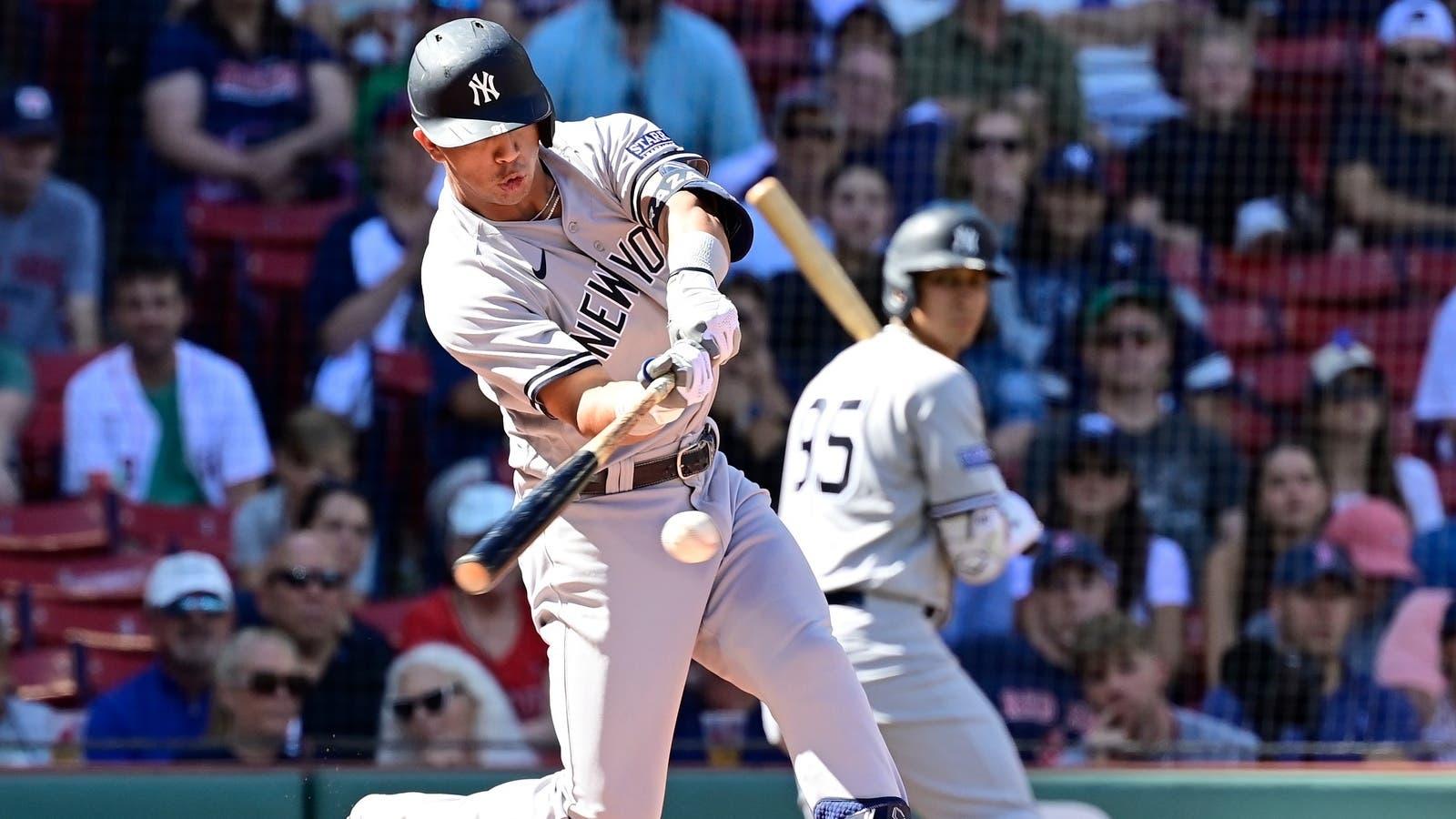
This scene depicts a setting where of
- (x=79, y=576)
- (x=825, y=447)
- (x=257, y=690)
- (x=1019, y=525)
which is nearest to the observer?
(x=825, y=447)

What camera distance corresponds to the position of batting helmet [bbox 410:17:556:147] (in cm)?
296

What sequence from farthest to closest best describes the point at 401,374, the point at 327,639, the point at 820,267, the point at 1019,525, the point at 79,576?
the point at 401,374 < the point at 79,576 < the point at 327,639 < the point at 820,267 < the point at 1019,525

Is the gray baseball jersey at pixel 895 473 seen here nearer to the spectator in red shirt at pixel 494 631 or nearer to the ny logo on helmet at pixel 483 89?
the ny logo on helmet at pixel 483 89

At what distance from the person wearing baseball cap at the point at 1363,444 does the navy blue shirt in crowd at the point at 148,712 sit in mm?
3512

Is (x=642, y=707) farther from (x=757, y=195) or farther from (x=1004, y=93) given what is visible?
(x=1004, y=93)

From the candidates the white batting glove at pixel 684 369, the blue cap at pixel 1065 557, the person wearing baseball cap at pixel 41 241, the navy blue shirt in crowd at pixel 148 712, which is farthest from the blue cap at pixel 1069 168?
the white batting glove at pixel 684 369

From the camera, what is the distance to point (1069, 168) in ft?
21.6

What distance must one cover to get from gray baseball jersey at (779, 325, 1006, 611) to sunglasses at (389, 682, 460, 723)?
66.2 inches

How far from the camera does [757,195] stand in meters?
4.61

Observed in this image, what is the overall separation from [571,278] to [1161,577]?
3293mm

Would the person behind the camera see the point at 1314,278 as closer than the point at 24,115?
No

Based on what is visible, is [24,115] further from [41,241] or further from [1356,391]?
[1356,391]

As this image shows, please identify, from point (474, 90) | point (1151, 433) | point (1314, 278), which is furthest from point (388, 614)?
point (1314, 278)

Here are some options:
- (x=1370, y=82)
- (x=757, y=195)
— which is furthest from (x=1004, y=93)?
(x=757, y=195)
